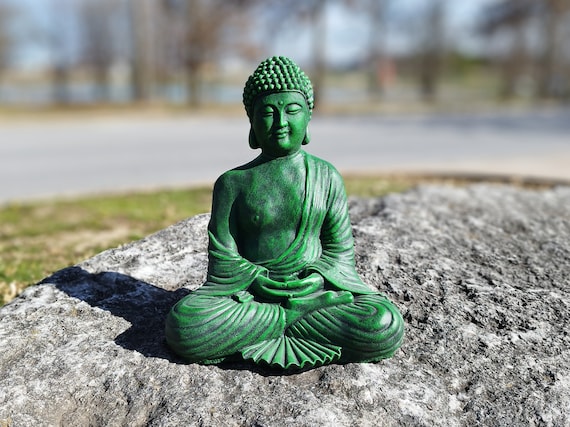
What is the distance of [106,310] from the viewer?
12.6 ft

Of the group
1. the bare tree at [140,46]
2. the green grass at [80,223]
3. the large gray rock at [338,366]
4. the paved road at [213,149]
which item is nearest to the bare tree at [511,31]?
the paved road at [213,149]

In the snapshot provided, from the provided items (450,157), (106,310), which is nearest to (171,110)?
(450,157)

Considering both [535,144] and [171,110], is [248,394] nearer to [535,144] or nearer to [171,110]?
[535,144]

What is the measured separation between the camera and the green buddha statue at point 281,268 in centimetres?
318

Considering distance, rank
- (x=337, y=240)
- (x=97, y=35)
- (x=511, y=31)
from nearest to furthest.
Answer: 1. (x=337, y=240)
2. (x=511, y=31)
3. (x=97, y=35)

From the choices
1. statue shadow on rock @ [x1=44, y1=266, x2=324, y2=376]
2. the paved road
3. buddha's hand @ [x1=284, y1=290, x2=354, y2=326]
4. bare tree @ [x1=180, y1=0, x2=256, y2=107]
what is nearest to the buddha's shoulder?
buddha's hand @ [x1=284, y1=290, x2=354, y2=326]

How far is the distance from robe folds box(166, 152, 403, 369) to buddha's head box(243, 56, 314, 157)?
23 cm

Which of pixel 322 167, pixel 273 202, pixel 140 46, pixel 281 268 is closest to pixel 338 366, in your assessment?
pixel 281 268

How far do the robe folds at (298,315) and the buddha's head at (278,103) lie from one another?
233 mm

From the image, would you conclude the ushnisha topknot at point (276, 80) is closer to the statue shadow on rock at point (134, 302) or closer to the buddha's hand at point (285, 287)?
the buddha's hand at point (285, 287)

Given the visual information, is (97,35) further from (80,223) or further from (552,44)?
(80,223)

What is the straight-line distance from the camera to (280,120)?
329 centimetres

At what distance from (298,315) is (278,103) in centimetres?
112

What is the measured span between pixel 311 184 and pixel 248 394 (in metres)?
1.16
